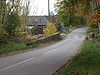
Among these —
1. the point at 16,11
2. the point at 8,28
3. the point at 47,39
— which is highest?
the point at 16,11

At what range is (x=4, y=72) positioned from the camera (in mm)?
12430

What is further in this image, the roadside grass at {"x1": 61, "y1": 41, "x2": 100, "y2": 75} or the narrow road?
the narrow road

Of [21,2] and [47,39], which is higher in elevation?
[21,2]

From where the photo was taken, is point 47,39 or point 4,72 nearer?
point 4,72

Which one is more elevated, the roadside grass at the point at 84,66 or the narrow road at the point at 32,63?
the roadside grass at the point at 84,66

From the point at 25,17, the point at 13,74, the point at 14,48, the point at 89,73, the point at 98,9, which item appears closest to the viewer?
the point at 89,73

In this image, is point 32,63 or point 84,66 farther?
point 32,63

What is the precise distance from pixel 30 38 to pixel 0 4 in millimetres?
9226

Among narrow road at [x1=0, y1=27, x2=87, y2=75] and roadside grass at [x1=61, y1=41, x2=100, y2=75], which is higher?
roadside grass at [x1=61, y1=41, x2=100, y2=75]

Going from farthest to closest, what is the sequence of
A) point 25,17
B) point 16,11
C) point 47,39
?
point 47,39 → point 25,17 → point 16,11

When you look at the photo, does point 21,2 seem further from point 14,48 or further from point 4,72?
point 4,72

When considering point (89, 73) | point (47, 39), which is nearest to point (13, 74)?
point (89, 73)

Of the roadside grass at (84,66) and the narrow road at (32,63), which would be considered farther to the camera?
the narrow road at (32,63)

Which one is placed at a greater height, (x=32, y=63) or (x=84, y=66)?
(x=84, y=66)
